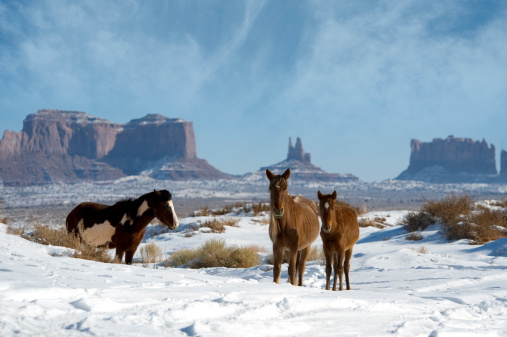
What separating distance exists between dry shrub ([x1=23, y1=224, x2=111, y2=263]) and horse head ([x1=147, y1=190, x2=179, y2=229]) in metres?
1.12

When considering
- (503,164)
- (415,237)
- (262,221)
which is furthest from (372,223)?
(503,164)

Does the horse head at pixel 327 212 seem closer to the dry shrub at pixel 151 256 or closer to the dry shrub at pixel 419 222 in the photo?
the dry shrub at pixel 151 256

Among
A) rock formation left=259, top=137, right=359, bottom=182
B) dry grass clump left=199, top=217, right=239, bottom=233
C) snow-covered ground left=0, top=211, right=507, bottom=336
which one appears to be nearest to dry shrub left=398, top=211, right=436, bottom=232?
dry grass clump left=199, top=217, right=239, bottom=233

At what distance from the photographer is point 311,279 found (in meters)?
7.89

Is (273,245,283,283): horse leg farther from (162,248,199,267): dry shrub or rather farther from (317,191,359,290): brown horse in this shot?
(162,248,199,267): dry shrub

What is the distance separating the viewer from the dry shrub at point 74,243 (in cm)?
726

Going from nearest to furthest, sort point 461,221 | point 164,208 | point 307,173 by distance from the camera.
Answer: point 164,208 → point 461,221 → point 307,173

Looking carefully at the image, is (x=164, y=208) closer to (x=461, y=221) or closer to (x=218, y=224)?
(x=218, y=224)

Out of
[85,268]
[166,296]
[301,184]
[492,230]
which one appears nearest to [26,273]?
[85,268]

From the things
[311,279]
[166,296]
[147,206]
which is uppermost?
[147,206]

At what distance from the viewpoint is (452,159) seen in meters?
194

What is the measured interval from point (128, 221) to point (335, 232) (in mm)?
3475

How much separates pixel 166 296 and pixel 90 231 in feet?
16.3

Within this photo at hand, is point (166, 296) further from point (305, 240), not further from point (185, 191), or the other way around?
point (185, 191)
